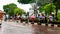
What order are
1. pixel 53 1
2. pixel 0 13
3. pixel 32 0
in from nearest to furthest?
pixel 0 13, pixel 53 1, pixel 32 0

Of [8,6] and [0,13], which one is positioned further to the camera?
[8,6]

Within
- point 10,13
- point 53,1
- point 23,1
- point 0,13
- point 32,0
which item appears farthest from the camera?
point 10,13

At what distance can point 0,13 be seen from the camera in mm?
27969

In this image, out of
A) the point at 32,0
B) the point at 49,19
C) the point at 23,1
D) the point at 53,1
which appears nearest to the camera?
the point at 49,19

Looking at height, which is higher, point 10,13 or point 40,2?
point 40,2

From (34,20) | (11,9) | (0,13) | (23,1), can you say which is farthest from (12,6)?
(0,13)

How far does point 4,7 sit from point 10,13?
498 inches

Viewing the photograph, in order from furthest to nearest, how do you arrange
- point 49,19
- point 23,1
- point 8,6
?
point 8,6 < point 23,1 < point 49,19

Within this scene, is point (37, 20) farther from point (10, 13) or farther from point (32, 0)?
point (10, 13)

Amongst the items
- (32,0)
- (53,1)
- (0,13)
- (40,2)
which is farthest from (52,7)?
(32,0)

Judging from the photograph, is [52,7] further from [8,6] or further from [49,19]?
[8,6]

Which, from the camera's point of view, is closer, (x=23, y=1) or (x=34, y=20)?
(x=34, y=20)

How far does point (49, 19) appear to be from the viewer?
1553 inches

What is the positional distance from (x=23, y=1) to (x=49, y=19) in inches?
2131
